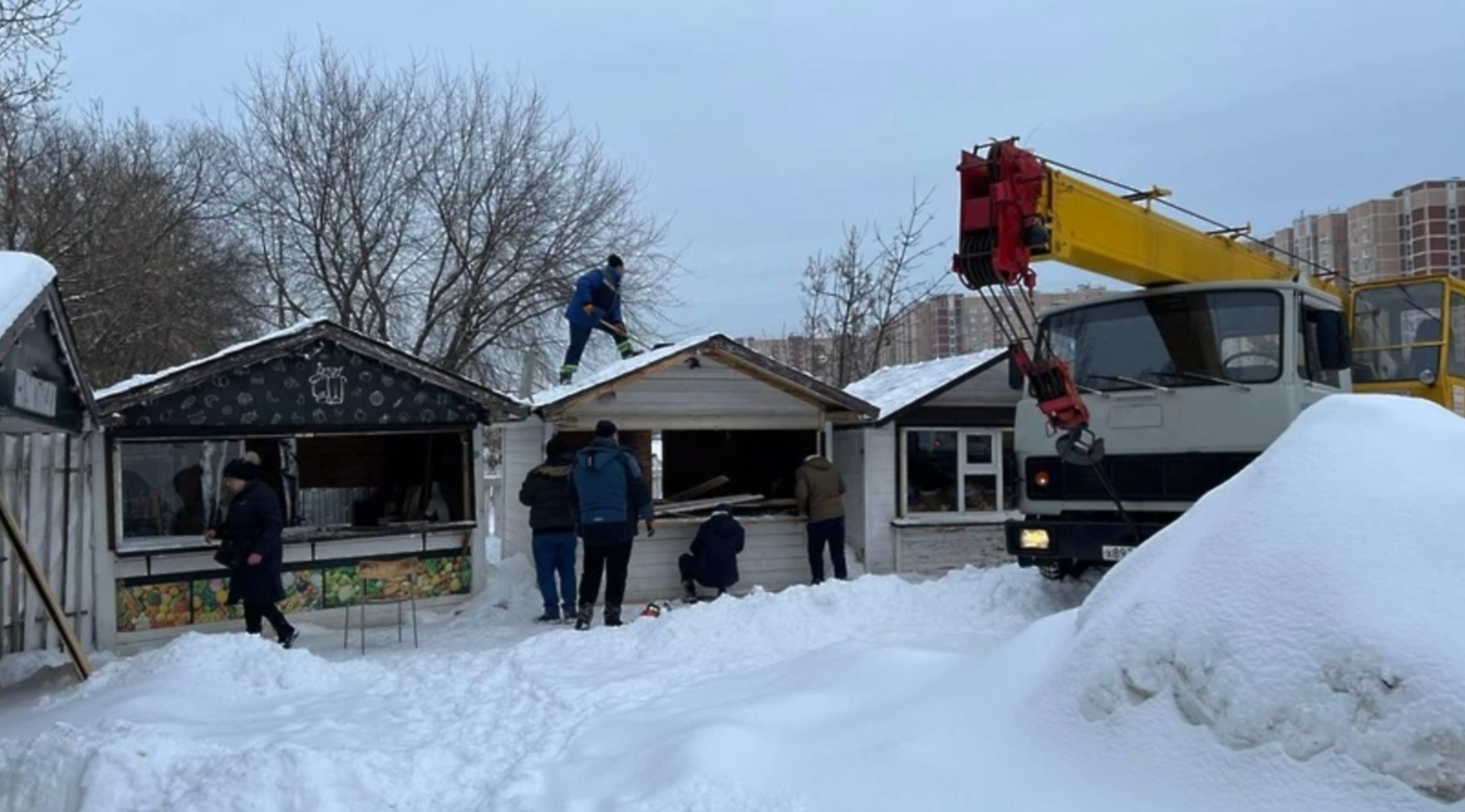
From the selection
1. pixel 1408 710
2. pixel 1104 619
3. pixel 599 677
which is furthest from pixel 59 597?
pixel 1408 710

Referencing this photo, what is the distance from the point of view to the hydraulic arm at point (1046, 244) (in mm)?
8820

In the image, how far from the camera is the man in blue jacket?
14203mm

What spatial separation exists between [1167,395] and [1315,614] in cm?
510

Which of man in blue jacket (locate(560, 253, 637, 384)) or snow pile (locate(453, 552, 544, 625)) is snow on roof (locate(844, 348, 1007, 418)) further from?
snow pile (locate(453, 552, 544, 625))

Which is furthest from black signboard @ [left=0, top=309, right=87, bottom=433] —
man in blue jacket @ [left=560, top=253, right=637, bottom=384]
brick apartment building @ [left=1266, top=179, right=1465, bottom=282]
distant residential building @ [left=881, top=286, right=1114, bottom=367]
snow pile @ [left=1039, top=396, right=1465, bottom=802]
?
distant residential building @ [left=881, top=286, right=1114, bottom=367]

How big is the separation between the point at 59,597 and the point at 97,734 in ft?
16.3

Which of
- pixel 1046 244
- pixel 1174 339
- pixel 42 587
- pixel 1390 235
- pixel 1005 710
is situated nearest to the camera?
pixel 1005 710

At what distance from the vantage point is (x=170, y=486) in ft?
38.8

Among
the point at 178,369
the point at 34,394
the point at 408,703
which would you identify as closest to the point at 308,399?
the point at 178,369

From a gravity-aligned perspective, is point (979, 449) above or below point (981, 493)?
above

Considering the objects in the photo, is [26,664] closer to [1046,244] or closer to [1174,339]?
[1046,244]

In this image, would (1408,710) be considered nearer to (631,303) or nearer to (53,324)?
(53,324)

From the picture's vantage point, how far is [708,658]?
8.14 meters

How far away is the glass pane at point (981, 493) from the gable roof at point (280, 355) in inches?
247
